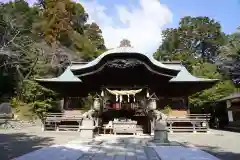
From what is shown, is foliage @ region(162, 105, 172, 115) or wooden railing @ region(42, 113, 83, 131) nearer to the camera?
wooden railing @ region(42, 113, 83, 131)

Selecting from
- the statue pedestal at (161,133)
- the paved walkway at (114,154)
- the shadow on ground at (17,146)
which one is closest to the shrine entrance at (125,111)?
the statue pedestal at (161,133)

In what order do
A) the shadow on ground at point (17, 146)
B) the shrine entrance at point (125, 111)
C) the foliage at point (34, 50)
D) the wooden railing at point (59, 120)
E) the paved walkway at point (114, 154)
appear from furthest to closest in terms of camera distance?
the foliage at point (34, 50) → the wooden railing at point (59, 120) → the shrine entrance at point (125, 111) → the shadow on ground at point (17, 146) → the paved walkway at point (114, 154)

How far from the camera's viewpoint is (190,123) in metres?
17.5

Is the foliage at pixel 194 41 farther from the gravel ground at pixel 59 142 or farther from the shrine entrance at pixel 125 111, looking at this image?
the gravel ground at pixel 59 142

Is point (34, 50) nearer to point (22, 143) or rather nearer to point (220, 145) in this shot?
point (22, 143)

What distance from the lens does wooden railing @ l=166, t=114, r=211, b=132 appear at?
1641 centimetres

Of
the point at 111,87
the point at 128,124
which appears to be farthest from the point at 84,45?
the point at 128,124

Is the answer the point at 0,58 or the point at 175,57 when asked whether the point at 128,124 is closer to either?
the point at 0,58

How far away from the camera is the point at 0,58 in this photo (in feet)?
82.7

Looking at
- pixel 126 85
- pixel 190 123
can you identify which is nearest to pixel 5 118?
pixel 126 85

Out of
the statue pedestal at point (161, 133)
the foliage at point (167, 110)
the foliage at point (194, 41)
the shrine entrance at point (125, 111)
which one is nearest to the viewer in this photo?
the statue pedestal at point (161, 133)

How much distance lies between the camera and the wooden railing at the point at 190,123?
1641cm

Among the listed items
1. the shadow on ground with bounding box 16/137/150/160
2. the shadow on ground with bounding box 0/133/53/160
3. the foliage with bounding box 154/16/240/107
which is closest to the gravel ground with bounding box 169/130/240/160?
the shadow on ground with bounding box 16/137/150/160

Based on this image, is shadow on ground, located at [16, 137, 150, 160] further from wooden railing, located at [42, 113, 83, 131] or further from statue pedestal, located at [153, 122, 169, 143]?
wooden railing, located at [42, 113, 83, 131]
